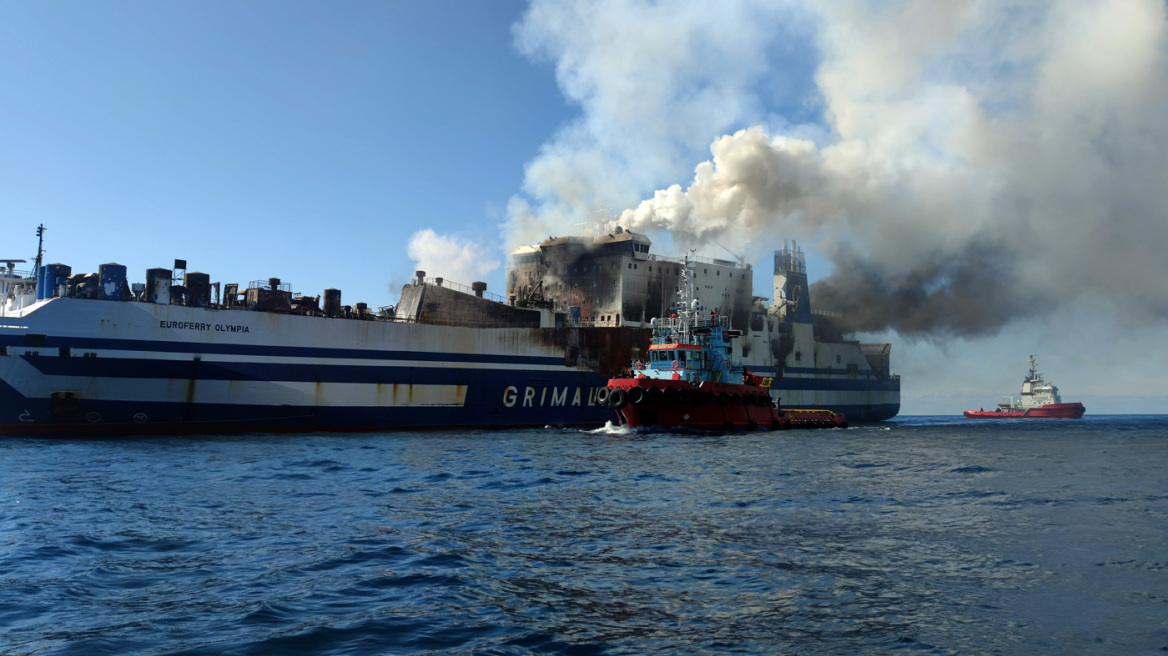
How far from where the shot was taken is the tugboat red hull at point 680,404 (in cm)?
3828

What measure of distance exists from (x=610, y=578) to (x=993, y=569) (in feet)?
18.0

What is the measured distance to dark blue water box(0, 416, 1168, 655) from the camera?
24.6 ft

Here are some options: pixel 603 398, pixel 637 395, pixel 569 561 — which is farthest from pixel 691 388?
pixel 569 561

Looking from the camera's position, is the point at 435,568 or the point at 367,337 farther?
the point at 367,337

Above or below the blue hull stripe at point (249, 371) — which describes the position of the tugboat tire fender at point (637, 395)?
below

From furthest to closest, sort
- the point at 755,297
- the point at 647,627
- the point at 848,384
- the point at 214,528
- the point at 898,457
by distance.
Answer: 1. the point at 848,384
2. the point at 755,297
3. the point at 898,457
4. the point at 214,528
5. the point at 647,627

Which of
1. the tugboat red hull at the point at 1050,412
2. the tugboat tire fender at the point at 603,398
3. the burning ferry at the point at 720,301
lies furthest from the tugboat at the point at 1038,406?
the tugboat tire fender at the point at 603,398

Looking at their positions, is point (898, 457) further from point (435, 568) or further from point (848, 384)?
point (848, 384)

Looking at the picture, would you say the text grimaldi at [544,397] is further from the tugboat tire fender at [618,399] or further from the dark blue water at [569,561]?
the dark blue water at [569,561]

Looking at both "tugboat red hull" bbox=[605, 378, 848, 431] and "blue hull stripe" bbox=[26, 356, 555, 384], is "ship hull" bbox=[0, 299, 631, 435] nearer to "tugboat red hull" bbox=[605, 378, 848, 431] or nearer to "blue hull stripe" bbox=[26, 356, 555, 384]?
"blue hull stripe" bbox=[26, 356, 555, 384]

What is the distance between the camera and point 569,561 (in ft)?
34.5

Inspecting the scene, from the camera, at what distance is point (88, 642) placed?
713 centimetres

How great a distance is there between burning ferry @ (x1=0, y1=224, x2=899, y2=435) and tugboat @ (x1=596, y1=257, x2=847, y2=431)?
547 centimetres

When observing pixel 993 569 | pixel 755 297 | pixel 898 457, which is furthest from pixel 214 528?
pixel 755 297
